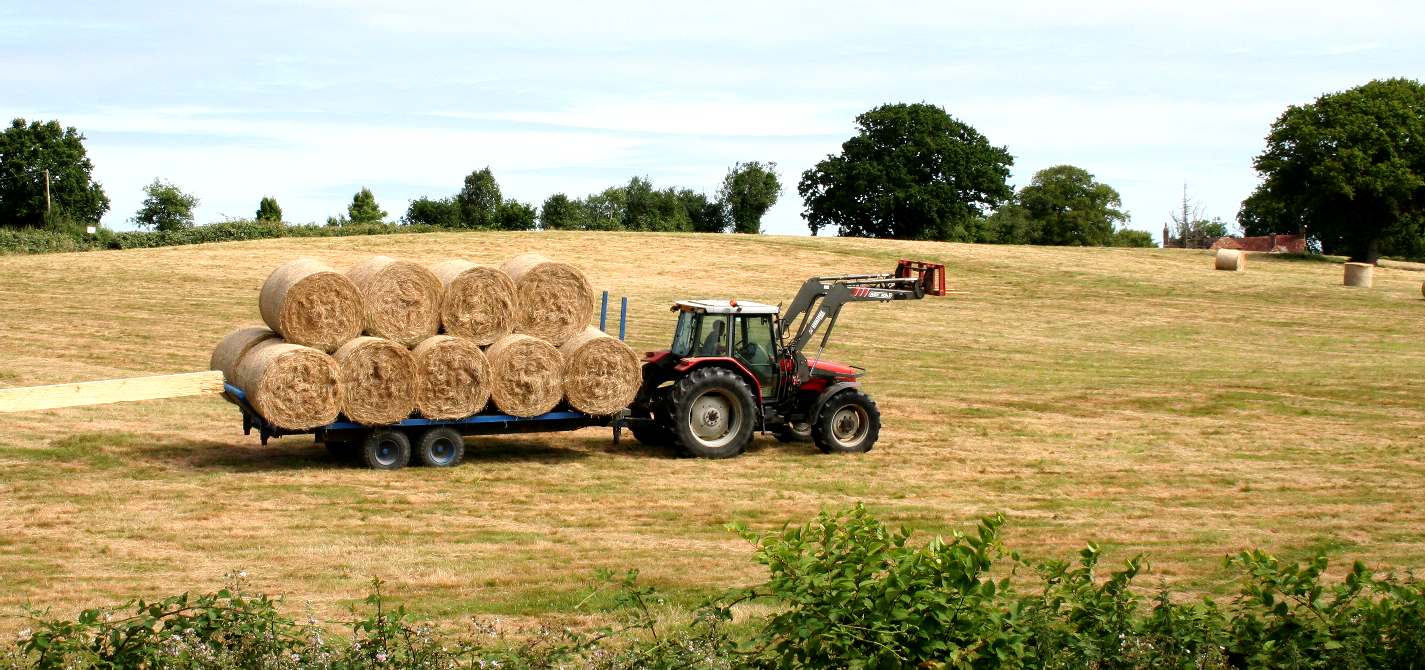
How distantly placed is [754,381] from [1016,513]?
391 cm

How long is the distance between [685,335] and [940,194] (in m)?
59.2

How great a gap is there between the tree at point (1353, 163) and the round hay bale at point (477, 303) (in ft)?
147

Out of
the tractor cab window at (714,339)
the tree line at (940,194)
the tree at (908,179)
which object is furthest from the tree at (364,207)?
the tractor cab window at (714,339)

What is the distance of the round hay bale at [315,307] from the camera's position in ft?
44.9

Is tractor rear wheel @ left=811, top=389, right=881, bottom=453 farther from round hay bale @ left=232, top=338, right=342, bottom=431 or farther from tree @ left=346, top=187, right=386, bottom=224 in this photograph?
tree @ left=346, top=187, right=386, bottom=224

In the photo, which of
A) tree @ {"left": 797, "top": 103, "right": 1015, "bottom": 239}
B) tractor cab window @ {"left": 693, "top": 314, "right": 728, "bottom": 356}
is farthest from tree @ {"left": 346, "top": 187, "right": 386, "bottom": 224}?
tractor cab window @ {"left": 693, "top": 314, "right": 728, "bottom": 356}

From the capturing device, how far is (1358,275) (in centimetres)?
4284

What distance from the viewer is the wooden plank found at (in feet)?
35.4

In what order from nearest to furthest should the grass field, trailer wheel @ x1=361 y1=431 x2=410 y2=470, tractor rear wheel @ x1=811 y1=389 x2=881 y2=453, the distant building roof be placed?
the grass field → trailer wheel @ x1=361 y1=431 x2=410 y2=470 → tractor rear wheel @ x1=811 y1=389 x2=881 y2=453 → the distant building roof

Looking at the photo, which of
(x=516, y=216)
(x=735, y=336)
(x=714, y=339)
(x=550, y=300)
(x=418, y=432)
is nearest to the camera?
(x=418, y=432)

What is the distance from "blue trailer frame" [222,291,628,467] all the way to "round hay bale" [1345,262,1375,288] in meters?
34.5

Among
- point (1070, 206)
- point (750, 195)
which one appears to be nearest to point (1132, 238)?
point (1070, 206)

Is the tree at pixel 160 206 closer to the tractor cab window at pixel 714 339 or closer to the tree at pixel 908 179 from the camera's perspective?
the tree at pixel 908 179

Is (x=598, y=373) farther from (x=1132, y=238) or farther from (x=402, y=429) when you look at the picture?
(x=1132, y=238)
